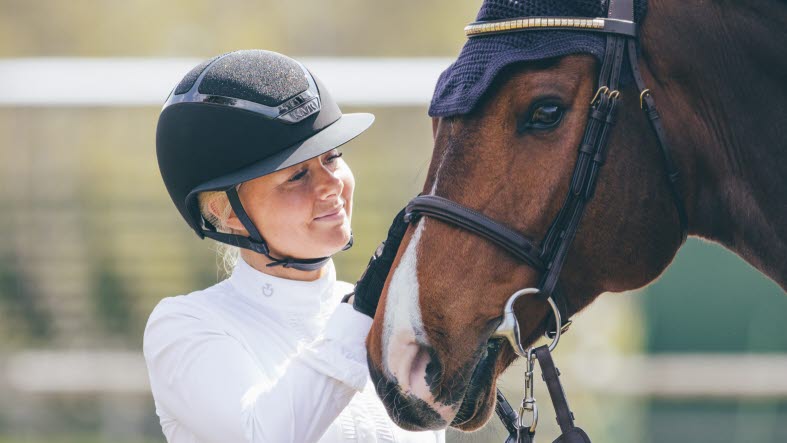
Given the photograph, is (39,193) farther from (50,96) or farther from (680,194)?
(680,194)

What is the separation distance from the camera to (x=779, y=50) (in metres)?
2.02

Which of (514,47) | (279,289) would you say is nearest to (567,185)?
(514,47)

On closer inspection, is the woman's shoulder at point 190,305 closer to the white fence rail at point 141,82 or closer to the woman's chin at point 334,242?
the woman's chin at point 334,242

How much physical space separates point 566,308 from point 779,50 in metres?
0.67

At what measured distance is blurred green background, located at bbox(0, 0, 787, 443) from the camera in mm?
6949

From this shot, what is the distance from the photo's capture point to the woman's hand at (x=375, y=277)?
2049 millimetres

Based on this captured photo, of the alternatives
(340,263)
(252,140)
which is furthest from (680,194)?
(340,263)

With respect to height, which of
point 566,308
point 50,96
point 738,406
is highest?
point 566,308

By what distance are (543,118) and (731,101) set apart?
403mm

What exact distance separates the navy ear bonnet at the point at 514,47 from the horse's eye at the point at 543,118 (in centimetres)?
10

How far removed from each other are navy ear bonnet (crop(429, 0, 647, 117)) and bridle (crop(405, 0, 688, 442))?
16mm

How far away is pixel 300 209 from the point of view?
2.24 meters

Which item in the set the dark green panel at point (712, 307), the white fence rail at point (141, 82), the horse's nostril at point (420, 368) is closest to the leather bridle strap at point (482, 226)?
the horse's nostril at point (420, 368)

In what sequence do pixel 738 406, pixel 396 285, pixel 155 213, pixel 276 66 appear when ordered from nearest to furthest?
pixel 396 285 < pixel 276 66 < pixel 738 406 < pixel 155 213
